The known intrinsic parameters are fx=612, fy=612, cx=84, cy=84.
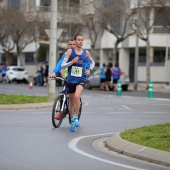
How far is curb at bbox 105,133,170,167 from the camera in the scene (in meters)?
9.41

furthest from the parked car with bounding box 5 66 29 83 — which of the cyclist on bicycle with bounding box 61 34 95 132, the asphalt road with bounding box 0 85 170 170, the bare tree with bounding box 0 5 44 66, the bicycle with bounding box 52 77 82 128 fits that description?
the cyclist on bicycle with bounding box 61 34 95 132

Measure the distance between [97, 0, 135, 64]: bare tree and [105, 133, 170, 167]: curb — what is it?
115ft

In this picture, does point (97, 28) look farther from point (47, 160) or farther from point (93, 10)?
point (47, 160)

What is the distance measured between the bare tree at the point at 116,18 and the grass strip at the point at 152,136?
33662 millimetres

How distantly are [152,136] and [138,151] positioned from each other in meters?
1.14

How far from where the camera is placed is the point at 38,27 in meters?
58.9

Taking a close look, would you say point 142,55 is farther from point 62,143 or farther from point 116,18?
A: point 62,143

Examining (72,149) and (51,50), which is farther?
(51,50)

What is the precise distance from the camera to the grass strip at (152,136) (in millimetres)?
10297

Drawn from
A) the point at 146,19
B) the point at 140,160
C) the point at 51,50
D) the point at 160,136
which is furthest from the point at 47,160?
the point at 146,19

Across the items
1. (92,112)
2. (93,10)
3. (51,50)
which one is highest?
(93,10)

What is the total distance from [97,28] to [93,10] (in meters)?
1.74

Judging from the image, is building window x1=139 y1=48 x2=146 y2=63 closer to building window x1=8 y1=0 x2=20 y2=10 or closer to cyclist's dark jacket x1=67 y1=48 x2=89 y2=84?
building window x1=8 y1=0 x2=20 y2=10

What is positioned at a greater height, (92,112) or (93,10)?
(93,10)
